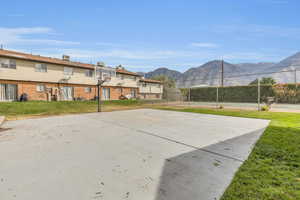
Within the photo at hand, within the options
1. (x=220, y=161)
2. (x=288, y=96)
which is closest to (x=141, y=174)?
(x=220, y=161)

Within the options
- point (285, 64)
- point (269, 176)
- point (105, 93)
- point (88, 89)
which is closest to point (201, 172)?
point (269, 176)

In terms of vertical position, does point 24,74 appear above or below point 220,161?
above

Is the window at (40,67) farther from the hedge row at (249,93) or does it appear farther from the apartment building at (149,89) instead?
the hedge row at (249,93)

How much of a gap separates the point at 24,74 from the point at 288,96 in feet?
101

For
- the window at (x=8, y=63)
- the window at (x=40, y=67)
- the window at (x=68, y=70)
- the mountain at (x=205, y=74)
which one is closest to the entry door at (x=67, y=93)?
the window at (x=68, y=70)

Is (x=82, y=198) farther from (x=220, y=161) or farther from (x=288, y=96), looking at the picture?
(x=288, y=96)

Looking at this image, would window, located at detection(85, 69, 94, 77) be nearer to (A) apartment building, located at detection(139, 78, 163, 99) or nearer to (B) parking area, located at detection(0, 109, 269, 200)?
(A) apartment building, located at detection(139, 78, 163, 99)

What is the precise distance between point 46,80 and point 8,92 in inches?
131

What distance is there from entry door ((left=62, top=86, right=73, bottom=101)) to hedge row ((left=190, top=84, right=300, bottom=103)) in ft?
68.5

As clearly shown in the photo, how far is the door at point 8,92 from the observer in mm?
13031

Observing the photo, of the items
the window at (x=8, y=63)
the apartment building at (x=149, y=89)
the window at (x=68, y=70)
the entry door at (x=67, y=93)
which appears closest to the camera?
the window at (x=8, y=63)

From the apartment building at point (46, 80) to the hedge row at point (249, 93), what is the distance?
1511cm

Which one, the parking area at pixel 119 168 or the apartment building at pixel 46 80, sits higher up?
the apartment building at pixel 46 80

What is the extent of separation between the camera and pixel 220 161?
2.51 m
